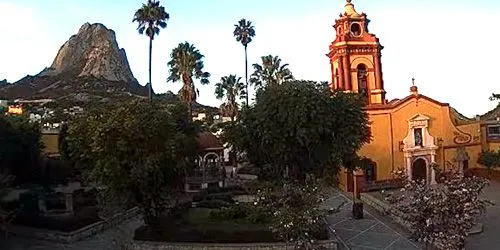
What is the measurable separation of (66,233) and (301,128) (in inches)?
502

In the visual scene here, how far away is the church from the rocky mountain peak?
8997 centimetres

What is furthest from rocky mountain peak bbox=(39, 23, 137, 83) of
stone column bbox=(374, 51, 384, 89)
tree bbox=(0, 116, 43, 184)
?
tree bbox=(0, 116, 43, 184)

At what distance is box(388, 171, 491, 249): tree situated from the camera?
16375 mm

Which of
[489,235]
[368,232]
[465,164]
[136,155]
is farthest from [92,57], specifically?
[489,235]

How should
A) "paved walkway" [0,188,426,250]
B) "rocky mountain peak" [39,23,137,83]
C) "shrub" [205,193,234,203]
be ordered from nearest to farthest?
1. "paved walkway" [0,188,426,250]
2. "shrub" [205,193,234,203]
3. "rocky mountain peak" [39,23,137,83]

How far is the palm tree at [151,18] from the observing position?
44906mm

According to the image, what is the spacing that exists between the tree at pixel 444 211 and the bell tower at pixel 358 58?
25529mm

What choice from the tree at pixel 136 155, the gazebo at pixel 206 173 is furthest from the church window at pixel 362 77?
the tree at pixel 136 155

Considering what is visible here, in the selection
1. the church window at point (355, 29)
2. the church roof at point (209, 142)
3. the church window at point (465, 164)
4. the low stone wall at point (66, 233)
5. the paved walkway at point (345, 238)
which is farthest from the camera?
the church roof at point (209, 142)

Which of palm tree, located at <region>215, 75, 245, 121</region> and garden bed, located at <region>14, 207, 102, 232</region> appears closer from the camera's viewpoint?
garden bed, located at <region>14, 207, 102, 232</region>

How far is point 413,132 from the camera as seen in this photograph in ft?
138

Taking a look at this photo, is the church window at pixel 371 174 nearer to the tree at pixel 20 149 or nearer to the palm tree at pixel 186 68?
the palm tree at pixel 186 68

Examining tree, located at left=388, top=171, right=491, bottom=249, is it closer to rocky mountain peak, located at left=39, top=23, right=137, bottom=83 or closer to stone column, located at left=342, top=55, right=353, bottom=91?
stone column, located at left=342, top=55, right=353, bottom=91

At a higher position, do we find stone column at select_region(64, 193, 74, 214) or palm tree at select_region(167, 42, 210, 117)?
palm tree at select_region(167, 42, 210, 117)
